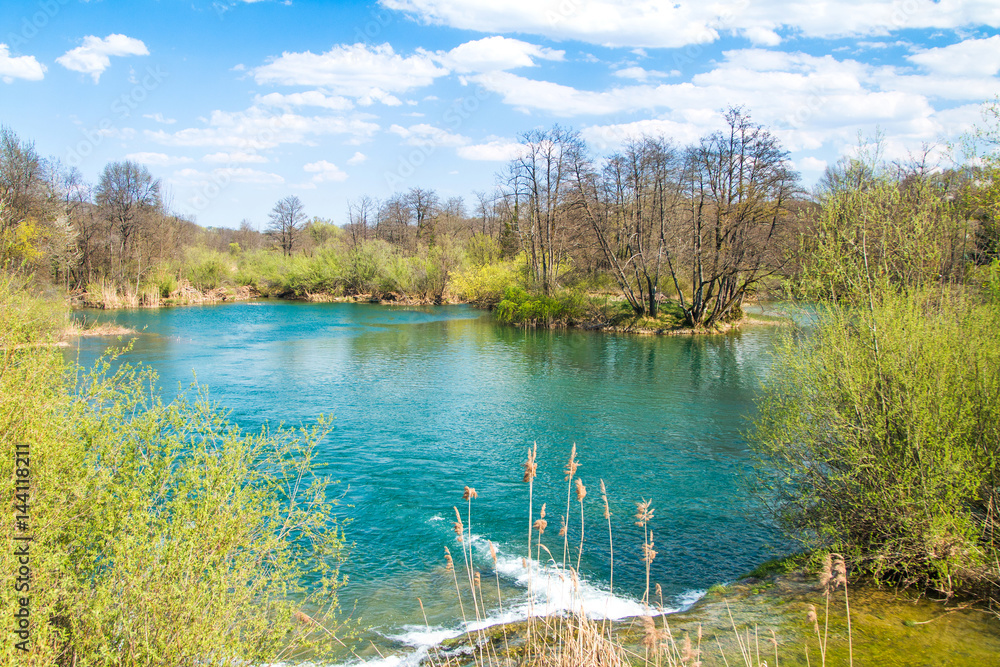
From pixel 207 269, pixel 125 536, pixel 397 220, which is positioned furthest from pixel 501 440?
pixel 397 220

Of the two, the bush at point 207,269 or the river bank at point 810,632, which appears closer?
the river bank at point 810,632

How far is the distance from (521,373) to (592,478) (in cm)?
1197

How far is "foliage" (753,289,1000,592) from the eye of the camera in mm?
7055

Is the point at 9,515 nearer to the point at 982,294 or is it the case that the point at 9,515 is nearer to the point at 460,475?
the point at 460,475

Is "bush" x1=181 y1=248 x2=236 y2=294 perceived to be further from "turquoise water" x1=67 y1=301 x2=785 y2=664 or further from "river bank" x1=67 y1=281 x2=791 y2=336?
"turquoise water" x1=67 y1=301 x2=785 y2=664

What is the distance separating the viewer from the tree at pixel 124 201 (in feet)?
151

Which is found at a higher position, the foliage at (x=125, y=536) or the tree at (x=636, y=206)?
the tree at (x=636, y=206)

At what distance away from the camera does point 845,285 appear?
346 inches

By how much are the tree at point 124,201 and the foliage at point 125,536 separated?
4643cm

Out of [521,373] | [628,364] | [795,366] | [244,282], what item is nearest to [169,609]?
[795,366]

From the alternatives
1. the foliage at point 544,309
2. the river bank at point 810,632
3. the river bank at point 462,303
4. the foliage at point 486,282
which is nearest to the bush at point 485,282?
the foliage at point 486,282

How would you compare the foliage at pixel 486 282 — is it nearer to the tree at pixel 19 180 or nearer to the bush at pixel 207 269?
the bush at pixel 207 269

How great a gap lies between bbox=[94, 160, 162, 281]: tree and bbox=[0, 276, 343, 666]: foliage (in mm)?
46429

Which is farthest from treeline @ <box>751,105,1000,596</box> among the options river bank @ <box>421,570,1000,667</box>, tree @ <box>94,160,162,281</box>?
tree @ <box>94,160,162,281</box>
